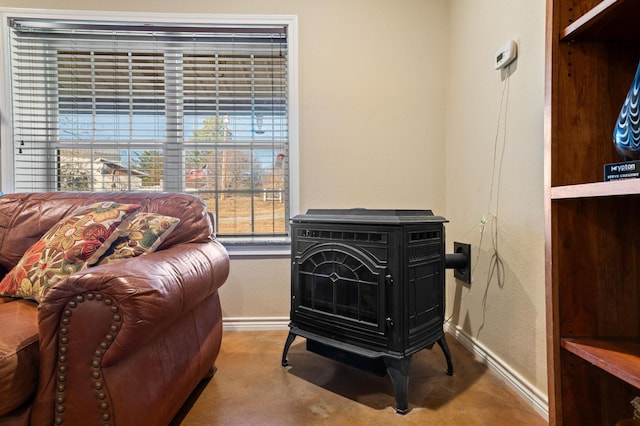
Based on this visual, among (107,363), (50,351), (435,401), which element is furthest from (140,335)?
(435,401)

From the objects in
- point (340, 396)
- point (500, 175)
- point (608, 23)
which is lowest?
point (340, 396)

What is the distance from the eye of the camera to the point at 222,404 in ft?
4.50

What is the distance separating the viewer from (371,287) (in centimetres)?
143

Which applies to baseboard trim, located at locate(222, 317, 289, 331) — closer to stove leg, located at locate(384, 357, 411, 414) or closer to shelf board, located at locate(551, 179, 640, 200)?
stove leg, located at locate(384, 357, 411, 414)

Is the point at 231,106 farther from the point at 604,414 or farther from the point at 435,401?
the point at 604,414

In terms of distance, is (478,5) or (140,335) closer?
(140,335)

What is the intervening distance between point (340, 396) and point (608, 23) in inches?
61.9

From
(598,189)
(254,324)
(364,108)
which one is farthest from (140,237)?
(364,108)

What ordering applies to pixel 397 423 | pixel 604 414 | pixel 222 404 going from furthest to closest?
pixel 222 404, pixel 397 423, pixel 604 414

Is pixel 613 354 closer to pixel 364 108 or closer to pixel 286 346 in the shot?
pixel 286 346

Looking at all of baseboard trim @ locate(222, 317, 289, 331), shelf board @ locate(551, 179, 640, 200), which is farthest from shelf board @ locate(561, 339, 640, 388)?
baseboard trim @ locate(222, 317, 289, 331)

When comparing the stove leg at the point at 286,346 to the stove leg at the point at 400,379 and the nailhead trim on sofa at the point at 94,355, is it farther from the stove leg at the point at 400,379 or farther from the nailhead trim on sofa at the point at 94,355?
the nailhead trim on sofa at the point at 94,355

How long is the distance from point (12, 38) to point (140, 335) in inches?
103

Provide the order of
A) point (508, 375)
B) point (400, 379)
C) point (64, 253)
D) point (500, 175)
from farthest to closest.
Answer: point (500, 175) → point (508, 375) → point (400, 379) → point (64, 253)
